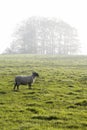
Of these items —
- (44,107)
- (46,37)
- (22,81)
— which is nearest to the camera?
(44,107)

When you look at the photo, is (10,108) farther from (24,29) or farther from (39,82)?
(24,29)

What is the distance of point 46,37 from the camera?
123438 millimetres

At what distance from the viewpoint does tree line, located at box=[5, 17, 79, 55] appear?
120 metres

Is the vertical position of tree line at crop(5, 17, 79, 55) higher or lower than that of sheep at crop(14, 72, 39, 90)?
higher

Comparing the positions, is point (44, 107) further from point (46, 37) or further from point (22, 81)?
point (46, 37)

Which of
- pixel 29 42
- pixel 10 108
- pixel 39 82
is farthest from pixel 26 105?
pixel 29 42

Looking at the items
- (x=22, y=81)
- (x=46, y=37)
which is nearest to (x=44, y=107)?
(x=22, y=81)

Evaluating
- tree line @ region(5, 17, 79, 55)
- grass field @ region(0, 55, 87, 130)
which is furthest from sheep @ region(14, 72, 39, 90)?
tree line @ region(5, 17, 79, 55)

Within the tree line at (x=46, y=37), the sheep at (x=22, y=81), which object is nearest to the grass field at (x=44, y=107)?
the sheep at (x=22, y=81)

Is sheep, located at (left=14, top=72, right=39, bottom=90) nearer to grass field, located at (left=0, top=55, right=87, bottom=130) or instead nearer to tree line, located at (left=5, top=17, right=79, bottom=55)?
grass field, located at (left=0, top=55, right=87, bottom=130)

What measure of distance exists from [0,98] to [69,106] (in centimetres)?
537

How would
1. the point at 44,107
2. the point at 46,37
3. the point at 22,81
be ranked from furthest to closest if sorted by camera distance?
1. the point at 46,37
2. the point at 22,81
3. the point at 44,107

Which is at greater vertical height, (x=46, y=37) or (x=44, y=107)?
(x=46, y=37)

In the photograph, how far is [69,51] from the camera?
126m
